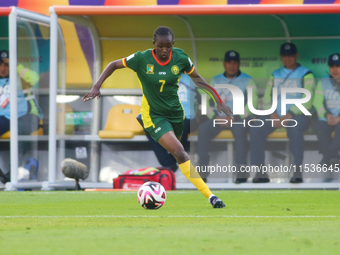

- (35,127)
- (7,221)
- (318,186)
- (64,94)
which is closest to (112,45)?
(64,94)

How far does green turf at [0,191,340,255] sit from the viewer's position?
9.58 feet

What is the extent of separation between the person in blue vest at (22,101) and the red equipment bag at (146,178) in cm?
168

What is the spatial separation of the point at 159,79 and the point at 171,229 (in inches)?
88.1

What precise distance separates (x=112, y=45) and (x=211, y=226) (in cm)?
669

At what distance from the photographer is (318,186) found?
28.8ft

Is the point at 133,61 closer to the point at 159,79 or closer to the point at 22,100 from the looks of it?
the point at 159,79

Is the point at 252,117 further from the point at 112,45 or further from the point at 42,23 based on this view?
the point at 42,23

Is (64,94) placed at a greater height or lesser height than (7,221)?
greater

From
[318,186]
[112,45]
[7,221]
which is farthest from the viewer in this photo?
[112,45]

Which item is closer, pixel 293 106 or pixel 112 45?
pixel 293 106

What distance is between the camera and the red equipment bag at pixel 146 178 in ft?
27.7

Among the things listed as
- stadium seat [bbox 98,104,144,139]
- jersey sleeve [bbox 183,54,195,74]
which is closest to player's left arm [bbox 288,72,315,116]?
stadium seat [bbox 98,104,144,139]

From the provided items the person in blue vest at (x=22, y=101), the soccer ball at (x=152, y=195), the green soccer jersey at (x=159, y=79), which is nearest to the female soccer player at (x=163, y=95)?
the green soccer jersey at (x=159, y=79)

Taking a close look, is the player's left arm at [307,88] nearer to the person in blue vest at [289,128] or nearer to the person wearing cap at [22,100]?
the person in blue vest at [289,128]
